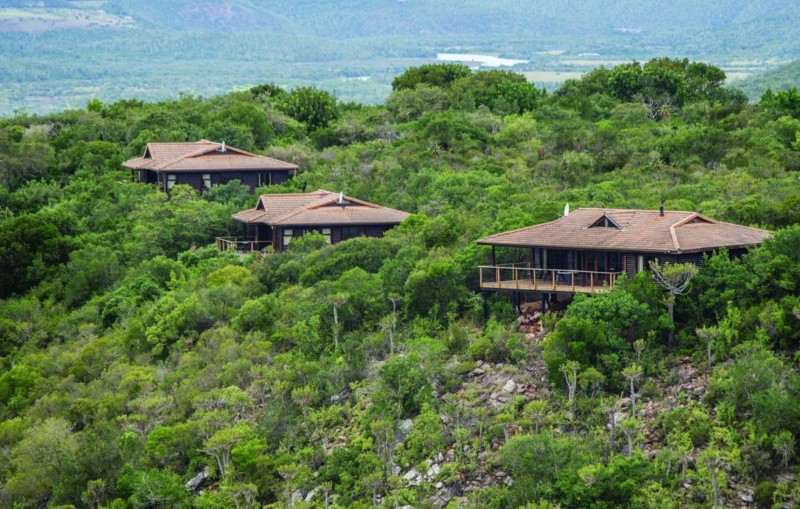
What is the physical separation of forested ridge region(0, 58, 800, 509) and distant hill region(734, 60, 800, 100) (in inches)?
2906

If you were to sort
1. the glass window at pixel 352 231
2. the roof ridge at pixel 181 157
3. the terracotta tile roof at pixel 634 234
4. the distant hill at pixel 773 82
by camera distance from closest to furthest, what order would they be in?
1. the terracotta tile roof at pixel 634 234
2. the glass window at pixel 352 231
3. the roof ridge at pixel 181 157
4. the distant hill at pixel 773 82

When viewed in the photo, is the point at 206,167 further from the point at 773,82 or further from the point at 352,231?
the point at 773,82

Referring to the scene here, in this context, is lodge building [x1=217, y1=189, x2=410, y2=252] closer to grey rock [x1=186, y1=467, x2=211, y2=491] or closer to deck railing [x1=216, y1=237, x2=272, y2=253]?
deck railing [x1=216, y1=237, x2=272, y2=253]

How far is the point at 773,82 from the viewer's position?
159500mm

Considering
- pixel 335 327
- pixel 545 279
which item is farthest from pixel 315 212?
pixel 545 279

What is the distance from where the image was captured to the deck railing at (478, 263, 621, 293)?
150 ft

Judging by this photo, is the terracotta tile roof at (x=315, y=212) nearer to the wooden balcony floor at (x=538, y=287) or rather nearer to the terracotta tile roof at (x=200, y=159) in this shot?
the terracotta tile roof at (x=200, y=159)

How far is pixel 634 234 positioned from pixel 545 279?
314 centimetres

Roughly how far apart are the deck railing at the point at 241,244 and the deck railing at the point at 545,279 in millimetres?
18946

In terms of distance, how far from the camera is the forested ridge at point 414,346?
38.6m

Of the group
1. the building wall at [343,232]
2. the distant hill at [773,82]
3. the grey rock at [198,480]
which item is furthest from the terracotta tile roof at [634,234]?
the distant hill at [773,82]

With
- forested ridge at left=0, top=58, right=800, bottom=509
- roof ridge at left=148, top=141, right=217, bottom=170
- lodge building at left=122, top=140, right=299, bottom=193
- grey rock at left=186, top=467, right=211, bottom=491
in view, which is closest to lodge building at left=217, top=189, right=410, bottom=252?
forested ridge at left=0, top=58, right=800, bottom=509

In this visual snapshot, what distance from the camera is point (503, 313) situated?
47.3m

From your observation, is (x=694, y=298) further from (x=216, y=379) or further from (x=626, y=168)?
(x=626, y=168)
